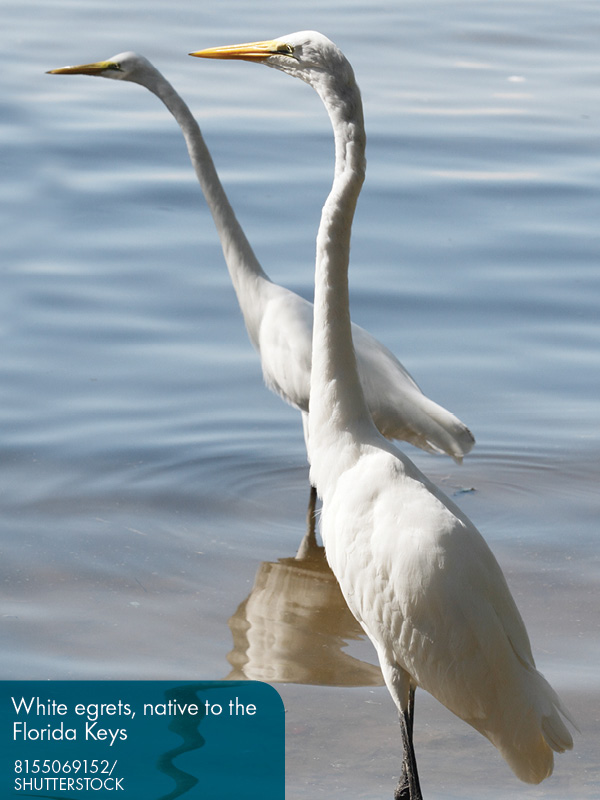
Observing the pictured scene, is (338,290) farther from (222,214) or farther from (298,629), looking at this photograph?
(222,214)

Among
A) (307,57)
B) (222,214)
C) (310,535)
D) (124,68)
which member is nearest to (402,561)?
(307,57)

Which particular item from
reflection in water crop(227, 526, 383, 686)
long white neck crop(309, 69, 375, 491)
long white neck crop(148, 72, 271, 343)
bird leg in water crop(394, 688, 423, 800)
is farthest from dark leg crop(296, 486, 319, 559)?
bird leg in water crop(394, 688, 423, 800)

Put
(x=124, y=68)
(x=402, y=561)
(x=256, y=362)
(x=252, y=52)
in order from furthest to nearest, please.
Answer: (x=256, y=362), (x=124, y=68), (x=252, y=52), (x=402, y=561)

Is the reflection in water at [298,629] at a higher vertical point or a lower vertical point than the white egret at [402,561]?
lower

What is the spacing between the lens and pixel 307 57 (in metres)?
3.14

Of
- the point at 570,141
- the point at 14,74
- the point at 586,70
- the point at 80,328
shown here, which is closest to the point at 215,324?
the point at 80,328

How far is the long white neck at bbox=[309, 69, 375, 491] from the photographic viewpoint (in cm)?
312

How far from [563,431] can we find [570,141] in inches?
193

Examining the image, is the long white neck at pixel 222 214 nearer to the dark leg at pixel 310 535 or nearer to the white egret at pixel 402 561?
the dark leg at pixel 310 535

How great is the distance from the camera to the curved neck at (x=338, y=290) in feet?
10.2

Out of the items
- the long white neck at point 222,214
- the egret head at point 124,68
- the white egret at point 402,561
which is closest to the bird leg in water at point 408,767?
the white egret at point 402,561
